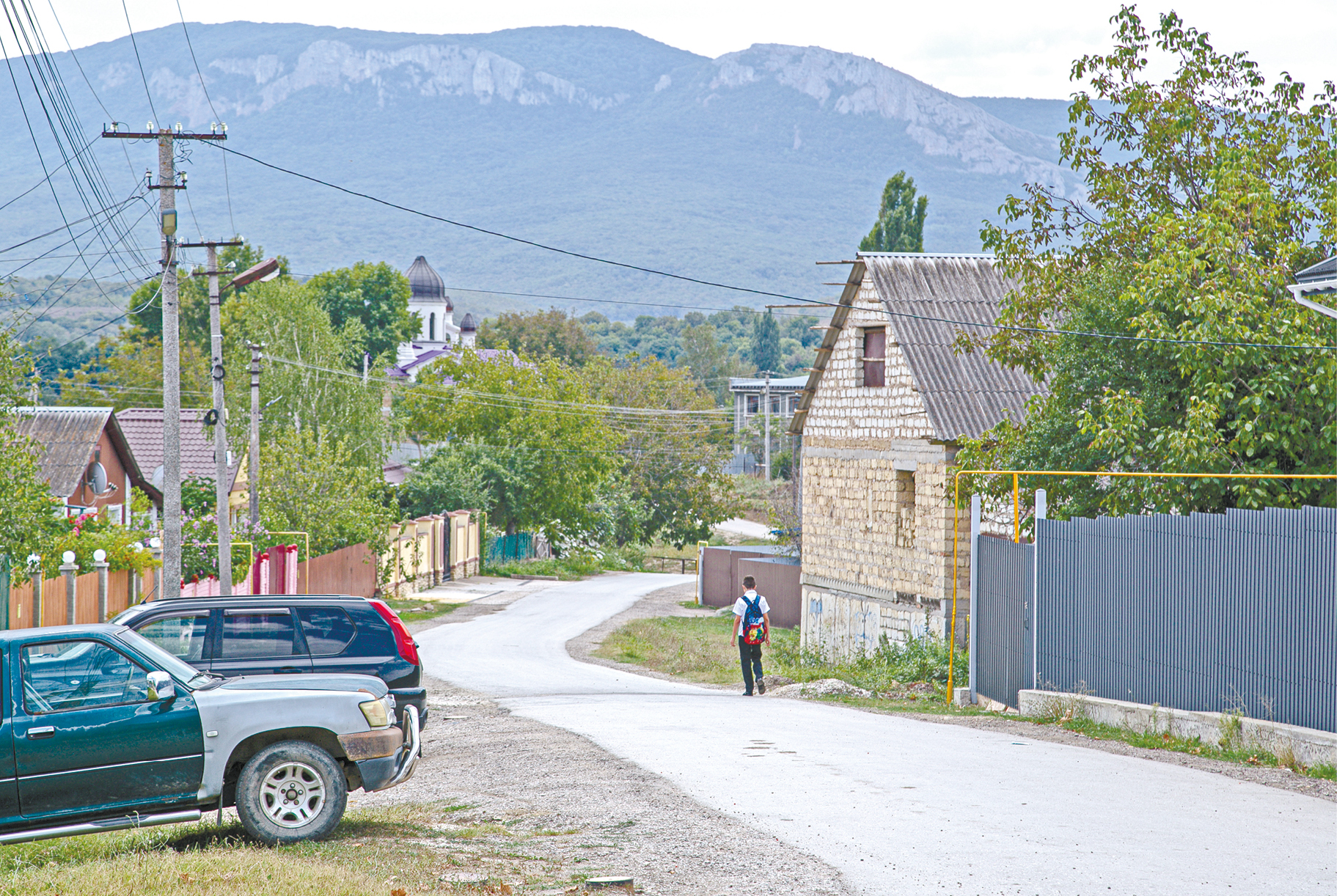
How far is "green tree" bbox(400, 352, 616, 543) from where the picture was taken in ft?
187

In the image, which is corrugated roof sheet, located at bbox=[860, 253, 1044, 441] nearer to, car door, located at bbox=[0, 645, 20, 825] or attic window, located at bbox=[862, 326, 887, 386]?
attic window, located at bbox=[862, 326, 887, 386]

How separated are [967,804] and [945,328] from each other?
15.5 meters

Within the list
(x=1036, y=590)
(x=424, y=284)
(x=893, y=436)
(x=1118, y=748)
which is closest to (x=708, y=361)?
(x=424, y=284)

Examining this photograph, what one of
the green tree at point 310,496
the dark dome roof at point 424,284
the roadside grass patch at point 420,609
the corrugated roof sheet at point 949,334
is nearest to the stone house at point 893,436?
the corrugated roof sheet at point 949,334

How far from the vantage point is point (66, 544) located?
20.2 meters

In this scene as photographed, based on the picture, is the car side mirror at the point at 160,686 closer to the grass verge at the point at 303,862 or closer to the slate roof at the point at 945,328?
the grass verge at the point at 303,862

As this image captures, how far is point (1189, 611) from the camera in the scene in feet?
41.1

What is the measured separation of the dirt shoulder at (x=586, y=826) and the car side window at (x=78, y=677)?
2.27 meters

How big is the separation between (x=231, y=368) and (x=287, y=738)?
5923 cm

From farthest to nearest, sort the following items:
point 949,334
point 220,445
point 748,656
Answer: point 220,445, point 949,334, point 748,656

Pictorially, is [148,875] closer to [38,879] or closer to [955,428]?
[38,879]

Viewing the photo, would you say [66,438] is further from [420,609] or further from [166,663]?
[166,663]

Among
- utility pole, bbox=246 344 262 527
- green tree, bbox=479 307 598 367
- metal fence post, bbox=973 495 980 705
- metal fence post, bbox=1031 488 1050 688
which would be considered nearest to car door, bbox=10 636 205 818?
metal fence post, bbox=1031 488 1050 688

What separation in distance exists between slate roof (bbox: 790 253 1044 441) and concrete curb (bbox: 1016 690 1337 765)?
7551mm
